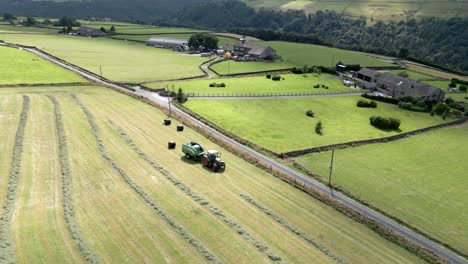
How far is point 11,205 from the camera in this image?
3556 cm

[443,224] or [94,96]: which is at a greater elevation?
[94,96]

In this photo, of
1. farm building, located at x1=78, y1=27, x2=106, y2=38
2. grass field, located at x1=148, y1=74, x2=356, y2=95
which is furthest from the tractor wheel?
farm building, located at x1=78, y1=27, x2=106, y2=38

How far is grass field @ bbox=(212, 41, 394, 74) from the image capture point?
125000 millimetres

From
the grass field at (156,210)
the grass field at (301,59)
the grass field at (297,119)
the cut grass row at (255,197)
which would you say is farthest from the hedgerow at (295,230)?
the grass field at (301,59)

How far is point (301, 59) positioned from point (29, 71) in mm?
95525

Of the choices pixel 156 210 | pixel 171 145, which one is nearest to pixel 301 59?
pixel 171 145

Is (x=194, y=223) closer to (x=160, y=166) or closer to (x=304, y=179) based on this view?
(x=160, y=166)

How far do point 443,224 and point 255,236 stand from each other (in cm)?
2051

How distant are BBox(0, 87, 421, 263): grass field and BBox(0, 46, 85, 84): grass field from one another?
35.7 metres

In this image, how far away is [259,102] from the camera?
80438 millimetres

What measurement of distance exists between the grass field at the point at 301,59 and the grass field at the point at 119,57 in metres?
14.3

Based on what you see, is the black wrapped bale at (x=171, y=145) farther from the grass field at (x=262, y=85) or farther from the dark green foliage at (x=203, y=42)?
the dark green foliage at (x=203, y=42)

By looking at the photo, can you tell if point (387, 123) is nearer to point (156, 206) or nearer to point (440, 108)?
point (440, 108)

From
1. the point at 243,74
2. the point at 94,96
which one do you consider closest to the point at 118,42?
the point at 243,74
